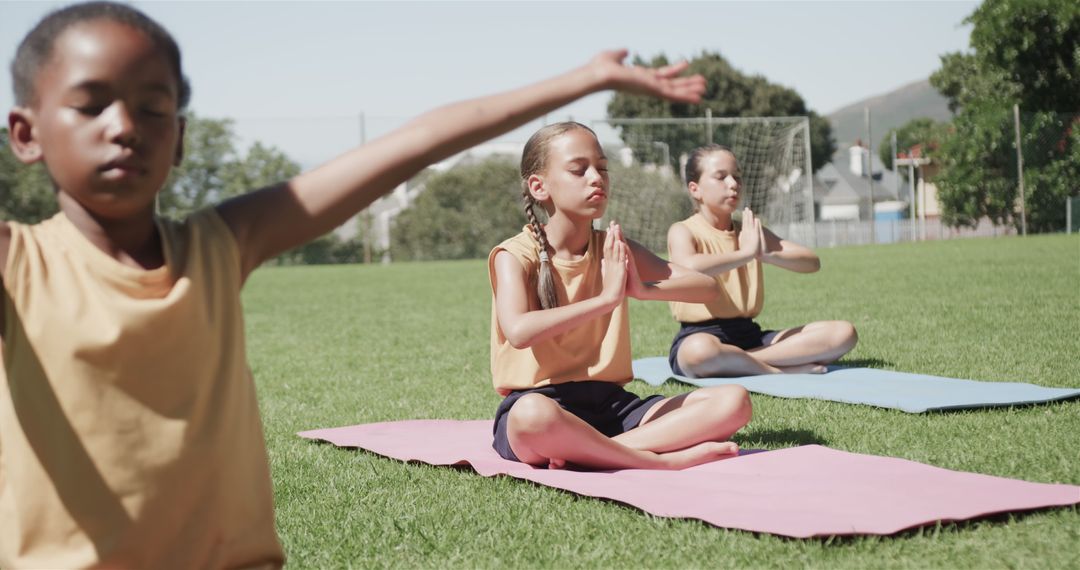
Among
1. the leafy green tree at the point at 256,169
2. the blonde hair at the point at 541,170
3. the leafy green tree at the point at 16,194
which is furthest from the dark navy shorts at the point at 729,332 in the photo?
the leafy green tree at the point at 256,169

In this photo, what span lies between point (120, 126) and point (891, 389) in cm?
423

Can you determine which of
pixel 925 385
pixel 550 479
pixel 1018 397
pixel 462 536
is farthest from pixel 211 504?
pixel 925 385

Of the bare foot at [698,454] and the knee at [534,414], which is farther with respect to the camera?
the bare foot at [698,454]

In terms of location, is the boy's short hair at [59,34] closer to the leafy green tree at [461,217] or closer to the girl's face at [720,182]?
the girl's face at [720,182]

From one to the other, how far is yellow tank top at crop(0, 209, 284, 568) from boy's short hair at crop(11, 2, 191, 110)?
216mm

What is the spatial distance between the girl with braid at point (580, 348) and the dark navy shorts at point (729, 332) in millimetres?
2093

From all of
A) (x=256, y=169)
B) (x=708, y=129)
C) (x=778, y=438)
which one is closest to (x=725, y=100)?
(x=708, y=129)

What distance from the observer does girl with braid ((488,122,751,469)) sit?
366cm

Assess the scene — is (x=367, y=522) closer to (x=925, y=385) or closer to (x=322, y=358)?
(x=925, y=385)

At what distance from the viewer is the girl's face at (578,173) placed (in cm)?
376

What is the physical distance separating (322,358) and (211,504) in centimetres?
579

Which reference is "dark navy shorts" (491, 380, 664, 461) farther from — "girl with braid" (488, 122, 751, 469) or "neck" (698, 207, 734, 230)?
"neck" (698, 207, 734, 230)

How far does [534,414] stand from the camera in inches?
139

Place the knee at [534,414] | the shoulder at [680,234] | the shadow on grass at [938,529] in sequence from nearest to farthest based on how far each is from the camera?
the shadow on grass at [938,529]
the knee at [534,414]
the shoulder at [680,234]
